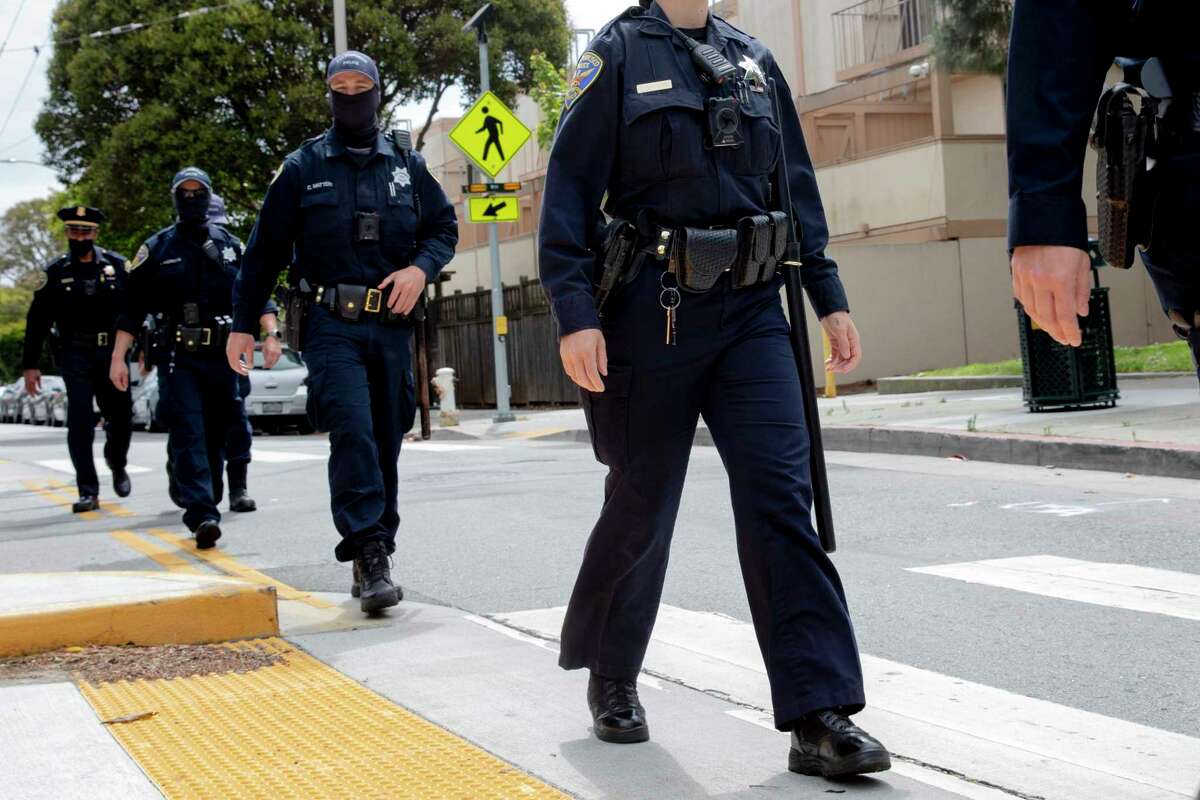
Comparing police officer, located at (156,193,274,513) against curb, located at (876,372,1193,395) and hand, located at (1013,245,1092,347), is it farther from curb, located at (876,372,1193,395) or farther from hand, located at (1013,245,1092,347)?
curb, located at (876,372,1193,395)

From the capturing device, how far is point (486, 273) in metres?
33.9

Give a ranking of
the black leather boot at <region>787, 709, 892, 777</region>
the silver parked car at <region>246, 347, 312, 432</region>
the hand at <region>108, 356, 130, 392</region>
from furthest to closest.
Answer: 1. the silver parked car at <region>246, 347, 312, 432</region>
2. the hand at <region>108, 356, 130, 392</region>
3. the black leather boot at <region>787, 709, 892, 777</region>

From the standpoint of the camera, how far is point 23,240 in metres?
86.9

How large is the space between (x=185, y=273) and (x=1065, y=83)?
7.04m

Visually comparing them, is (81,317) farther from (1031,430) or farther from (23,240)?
(23,240)

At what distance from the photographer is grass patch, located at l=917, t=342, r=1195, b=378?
1678 centimetres

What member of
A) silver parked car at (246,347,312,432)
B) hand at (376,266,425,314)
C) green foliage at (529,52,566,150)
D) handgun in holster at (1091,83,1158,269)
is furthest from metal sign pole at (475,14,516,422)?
handgun in holster at (1091,83,1158,269)

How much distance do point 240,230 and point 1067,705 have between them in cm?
3098

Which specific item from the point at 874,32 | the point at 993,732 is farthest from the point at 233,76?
the point at 993,732

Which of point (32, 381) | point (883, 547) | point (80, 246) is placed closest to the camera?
point (883, 547)

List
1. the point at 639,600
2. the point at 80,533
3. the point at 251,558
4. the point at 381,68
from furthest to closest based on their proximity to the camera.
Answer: the point at 381,68, the point at 80,533, the point at 251,558, the point at 639,600

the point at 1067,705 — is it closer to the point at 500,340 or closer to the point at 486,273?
the point at 500,340

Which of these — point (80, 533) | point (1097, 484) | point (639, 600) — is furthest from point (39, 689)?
point (1097, 484)

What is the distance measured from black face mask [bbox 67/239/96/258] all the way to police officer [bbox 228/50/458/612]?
509 cm
